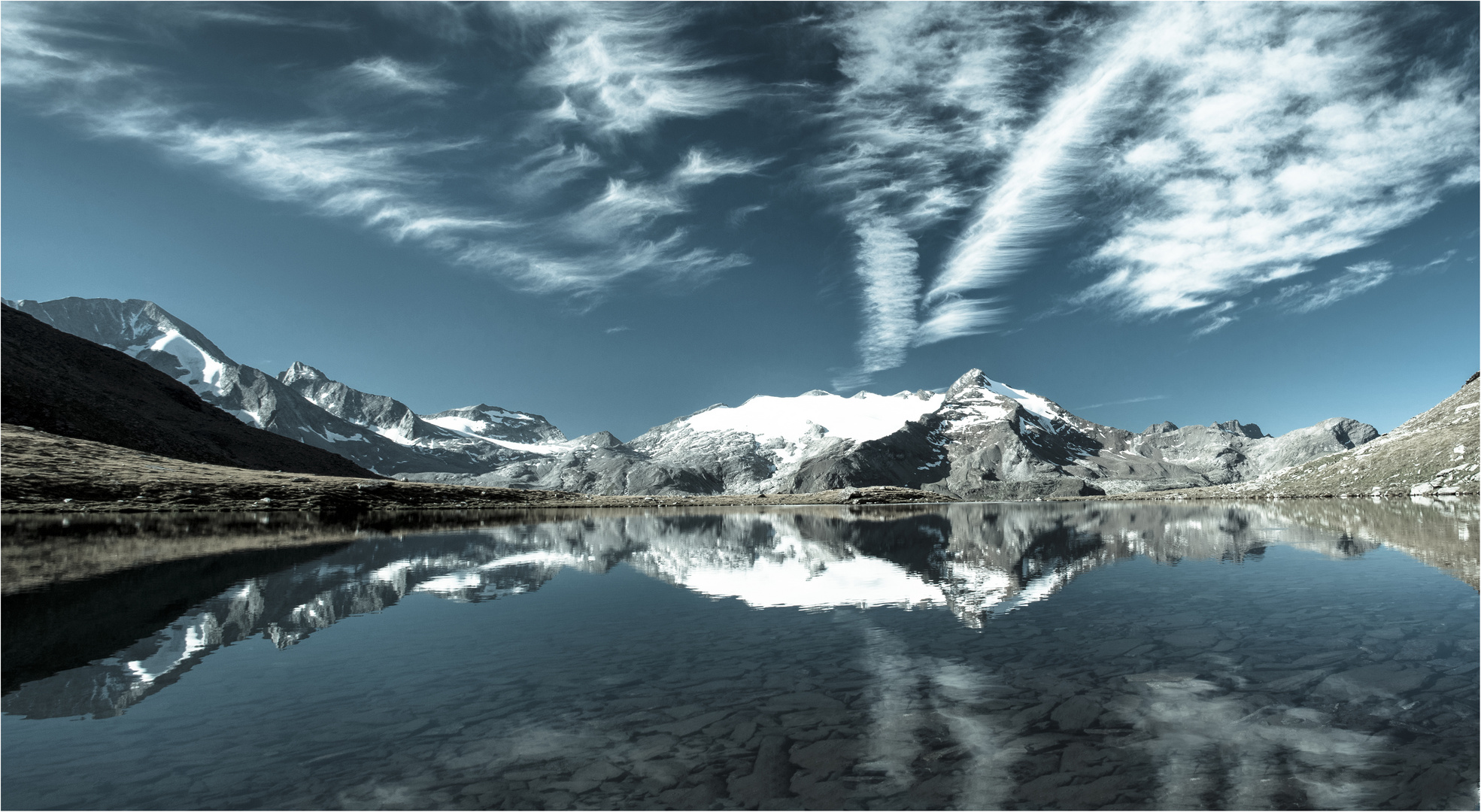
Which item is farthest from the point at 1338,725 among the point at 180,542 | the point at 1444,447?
the point at 1444,447

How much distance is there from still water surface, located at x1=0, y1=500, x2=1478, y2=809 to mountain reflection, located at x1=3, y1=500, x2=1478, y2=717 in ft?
1.07

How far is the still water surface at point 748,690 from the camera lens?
11.8 m

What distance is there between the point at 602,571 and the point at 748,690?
29.8 metres

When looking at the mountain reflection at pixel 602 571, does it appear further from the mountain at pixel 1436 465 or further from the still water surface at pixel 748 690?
the mountain at pixel 1436 465

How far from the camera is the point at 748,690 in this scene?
17.1 m

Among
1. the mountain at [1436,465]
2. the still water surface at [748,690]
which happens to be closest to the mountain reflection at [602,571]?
the still water surface at [748,690]

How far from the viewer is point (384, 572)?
40938 mm

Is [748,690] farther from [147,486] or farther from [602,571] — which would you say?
[147,486]

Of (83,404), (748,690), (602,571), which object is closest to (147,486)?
(83,404)

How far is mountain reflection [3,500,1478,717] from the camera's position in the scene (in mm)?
20859

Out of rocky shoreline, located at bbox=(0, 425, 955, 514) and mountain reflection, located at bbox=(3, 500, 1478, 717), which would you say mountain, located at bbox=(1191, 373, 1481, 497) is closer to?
mountain reflection, located at bbox=(3, 500, 1478, 717)

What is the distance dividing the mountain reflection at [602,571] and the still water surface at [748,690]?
0.33m

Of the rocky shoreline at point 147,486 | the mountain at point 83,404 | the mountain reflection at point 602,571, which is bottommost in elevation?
the mountain reflection at point 602,571

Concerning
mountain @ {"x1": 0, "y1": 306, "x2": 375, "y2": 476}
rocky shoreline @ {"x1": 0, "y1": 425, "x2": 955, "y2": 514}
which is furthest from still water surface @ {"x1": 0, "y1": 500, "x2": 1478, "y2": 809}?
mountain @ {"x1": 0, "y1": 306, "x2": 375, "y2": 476}
